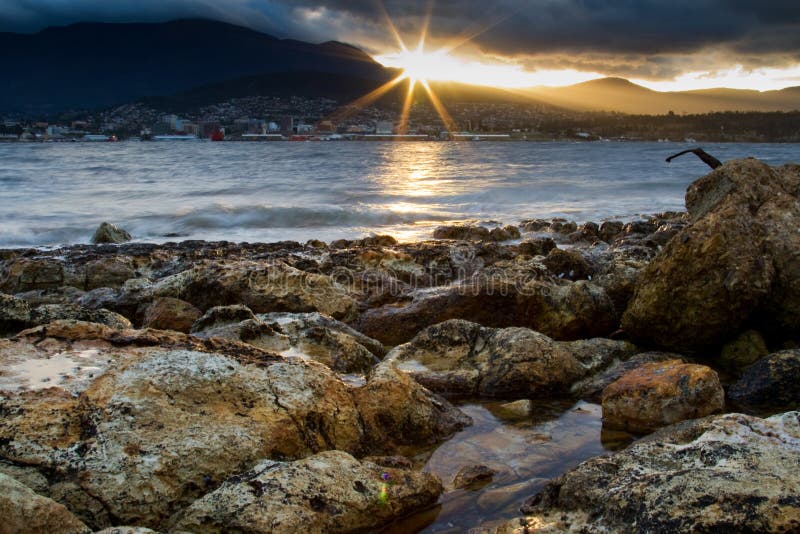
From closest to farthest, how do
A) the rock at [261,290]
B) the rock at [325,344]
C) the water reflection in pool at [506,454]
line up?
the water reflection in pool at [506,454] → the rock at [325,344] → the rock at [261,290]

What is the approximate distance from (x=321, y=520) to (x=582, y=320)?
3.72 m

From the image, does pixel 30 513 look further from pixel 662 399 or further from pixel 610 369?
pixel 610 369

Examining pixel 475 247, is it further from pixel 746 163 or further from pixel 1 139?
pixel 1 139

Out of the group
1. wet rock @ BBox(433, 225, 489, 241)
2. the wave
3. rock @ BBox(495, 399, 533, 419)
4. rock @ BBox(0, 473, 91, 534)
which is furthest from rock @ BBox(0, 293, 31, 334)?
the wave

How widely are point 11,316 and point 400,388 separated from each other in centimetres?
287

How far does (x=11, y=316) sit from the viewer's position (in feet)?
14.5

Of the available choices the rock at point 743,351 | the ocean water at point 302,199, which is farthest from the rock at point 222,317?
the ocean water at point 302,199

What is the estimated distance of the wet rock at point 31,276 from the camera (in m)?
8.31

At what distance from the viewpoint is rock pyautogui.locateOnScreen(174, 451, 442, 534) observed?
2.40 m

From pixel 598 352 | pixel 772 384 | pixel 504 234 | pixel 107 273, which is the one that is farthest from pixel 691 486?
pixel 504 234

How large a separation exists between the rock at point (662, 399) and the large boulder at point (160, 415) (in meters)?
1.26

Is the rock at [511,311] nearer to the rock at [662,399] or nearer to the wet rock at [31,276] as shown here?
the rock at [662,399]

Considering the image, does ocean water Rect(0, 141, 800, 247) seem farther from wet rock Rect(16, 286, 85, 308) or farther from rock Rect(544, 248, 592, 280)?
wet rock Rect(16, 286, 85, 308)

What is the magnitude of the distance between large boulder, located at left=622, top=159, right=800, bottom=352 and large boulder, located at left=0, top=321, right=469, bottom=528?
2.40 meters
